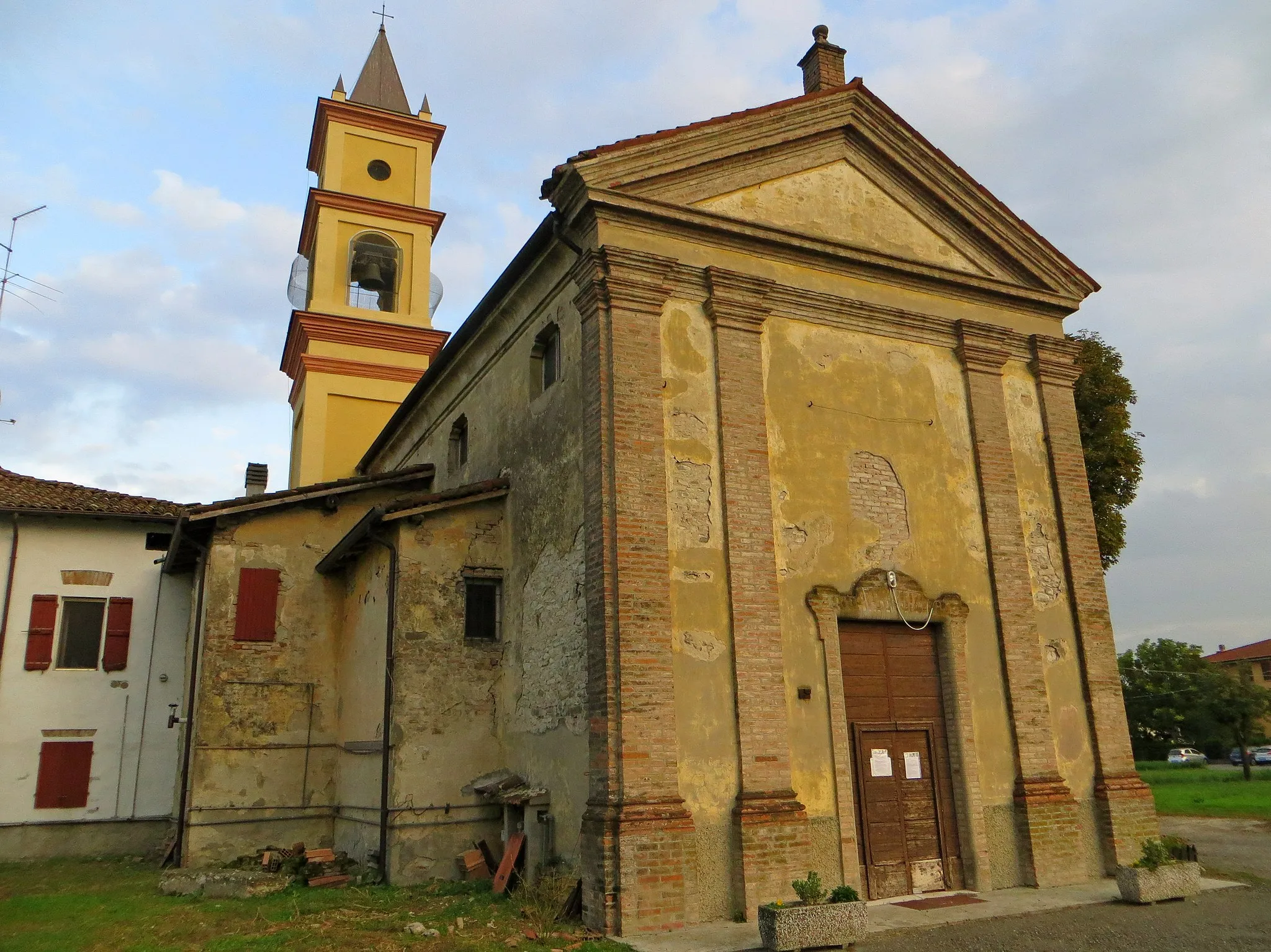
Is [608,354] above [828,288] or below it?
below

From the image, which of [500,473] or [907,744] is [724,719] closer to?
[907,744]

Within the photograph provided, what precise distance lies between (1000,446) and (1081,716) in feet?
11.1

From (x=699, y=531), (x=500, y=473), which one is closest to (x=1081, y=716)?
(x=699, y=531)

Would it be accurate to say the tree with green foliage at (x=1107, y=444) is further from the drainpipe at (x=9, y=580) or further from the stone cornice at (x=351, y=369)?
the drainpipe at (x=9, y=580)

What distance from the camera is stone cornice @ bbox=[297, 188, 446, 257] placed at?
72.2ft

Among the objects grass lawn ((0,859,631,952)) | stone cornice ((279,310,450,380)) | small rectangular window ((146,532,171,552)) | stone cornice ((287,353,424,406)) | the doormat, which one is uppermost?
stone cornice ((279,310,450,380))

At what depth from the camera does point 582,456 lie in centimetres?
1000

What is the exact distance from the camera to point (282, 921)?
8.99 metres

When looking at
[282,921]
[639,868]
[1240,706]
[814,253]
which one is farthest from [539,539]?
[1240,706]

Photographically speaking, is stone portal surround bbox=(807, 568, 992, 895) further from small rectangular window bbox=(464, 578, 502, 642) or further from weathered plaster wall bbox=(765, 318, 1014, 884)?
small rectangular window bbox=(464, 578, 502, 642)

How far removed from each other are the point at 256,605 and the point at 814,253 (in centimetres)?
910

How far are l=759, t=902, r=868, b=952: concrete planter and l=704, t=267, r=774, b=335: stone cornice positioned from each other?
5869 millimetres

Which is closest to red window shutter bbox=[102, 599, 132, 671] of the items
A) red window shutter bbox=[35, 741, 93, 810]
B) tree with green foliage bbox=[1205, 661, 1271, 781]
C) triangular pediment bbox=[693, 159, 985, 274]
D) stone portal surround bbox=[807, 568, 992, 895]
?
red window shutter bbox=[35, 741, 93, 810]

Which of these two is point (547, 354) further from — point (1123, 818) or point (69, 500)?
point (69, 500)
